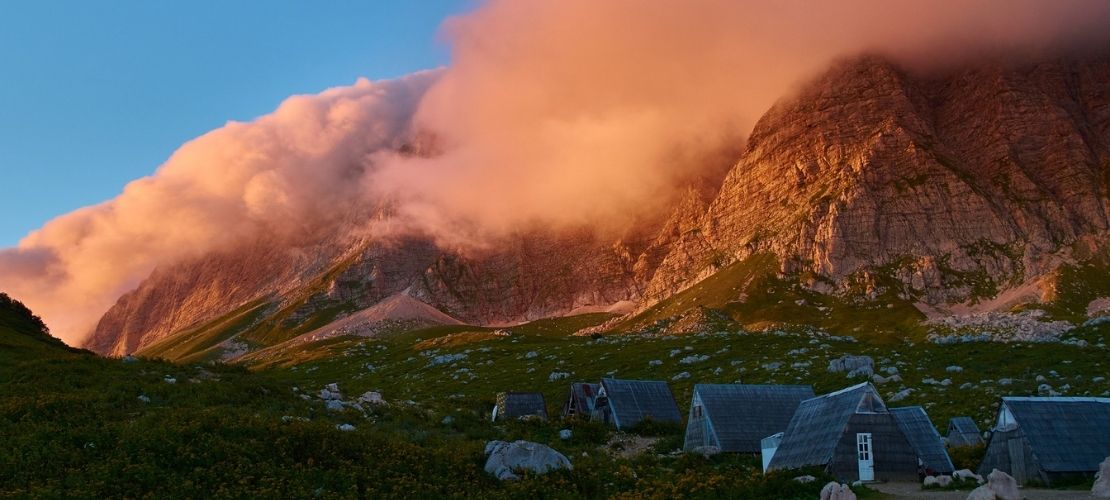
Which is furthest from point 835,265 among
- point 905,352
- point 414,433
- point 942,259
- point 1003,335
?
point 414,433

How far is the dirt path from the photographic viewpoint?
31906 millimetres

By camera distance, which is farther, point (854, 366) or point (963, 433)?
point (854, 366)

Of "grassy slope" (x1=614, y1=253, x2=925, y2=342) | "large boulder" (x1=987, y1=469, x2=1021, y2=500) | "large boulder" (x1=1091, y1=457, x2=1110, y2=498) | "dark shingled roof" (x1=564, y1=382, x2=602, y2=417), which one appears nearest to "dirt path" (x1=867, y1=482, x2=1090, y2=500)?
"large boulder" (x1=1091, y1=457, x2=1110, y2=498)

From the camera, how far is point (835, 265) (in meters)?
194

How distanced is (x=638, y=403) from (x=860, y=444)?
30.0 meters

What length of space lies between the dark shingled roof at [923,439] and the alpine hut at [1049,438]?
2.30 metres

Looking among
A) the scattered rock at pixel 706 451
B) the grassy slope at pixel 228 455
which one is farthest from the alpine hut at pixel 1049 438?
the scattered rock at pixel 706 451

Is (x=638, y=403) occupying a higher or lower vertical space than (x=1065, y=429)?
higher

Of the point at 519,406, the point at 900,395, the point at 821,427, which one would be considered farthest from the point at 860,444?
the point at 519,406

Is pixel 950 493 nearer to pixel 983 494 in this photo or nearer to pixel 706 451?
pixel 983 494

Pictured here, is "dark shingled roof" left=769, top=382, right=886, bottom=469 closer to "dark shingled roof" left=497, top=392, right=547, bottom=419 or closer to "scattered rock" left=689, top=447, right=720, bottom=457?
"scattered rock" left=689, top=447, right=720, bottom=457

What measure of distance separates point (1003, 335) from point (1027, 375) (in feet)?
174

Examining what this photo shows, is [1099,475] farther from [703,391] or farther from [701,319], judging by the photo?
[701,319]

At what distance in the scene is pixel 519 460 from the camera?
37125mm
